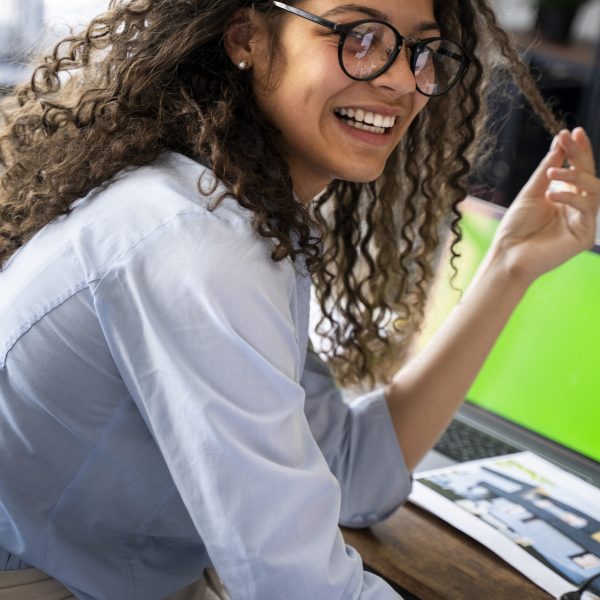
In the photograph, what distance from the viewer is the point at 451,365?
1.48 metres

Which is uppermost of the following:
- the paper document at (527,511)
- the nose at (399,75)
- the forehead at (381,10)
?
the forehead at (381,10)

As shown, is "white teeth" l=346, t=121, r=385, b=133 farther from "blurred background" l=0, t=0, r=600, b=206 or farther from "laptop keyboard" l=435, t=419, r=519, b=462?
"blurred background" l=0, t=0, r=600, b=206

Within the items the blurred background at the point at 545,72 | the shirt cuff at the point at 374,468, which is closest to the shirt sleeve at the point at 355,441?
the shirt cuff at the point at 374,468

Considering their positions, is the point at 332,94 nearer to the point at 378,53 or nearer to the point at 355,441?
the point at 378,53

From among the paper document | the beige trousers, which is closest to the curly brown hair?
the paper document

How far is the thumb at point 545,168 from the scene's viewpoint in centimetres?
151

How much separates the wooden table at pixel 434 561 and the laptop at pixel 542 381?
7.7 inches

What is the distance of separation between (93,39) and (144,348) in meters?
0.54

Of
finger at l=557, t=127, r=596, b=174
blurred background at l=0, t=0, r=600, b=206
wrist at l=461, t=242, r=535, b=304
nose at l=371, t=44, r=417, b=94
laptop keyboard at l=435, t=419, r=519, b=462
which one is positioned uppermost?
nose at l=371, t=44, r=417, b=94

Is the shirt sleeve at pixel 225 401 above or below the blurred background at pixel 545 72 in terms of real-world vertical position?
above

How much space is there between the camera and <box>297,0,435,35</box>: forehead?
1158 millimetres

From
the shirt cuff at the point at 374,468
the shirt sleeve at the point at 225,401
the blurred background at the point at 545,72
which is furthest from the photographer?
Result: the blurred background at the point at 545,72

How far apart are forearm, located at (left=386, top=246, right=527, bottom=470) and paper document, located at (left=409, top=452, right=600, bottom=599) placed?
76 millimetres

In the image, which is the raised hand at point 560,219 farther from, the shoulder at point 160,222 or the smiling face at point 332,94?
the shoulder at point 160,222
